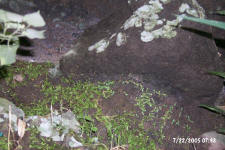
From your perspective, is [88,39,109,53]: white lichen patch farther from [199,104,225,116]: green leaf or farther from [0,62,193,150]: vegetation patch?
[199,104,225,116]: green leaf

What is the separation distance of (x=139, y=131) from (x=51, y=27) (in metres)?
1.69

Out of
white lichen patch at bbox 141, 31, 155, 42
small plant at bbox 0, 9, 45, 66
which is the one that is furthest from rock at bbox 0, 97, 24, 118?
white lichen patch at bbox 141, 31, 155, 42

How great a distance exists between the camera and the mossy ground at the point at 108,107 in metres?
1.64

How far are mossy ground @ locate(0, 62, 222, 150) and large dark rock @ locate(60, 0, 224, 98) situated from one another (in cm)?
12

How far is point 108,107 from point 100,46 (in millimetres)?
502

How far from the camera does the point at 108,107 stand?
1776 mm

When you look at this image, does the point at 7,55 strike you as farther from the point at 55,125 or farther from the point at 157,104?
the point at 157,104

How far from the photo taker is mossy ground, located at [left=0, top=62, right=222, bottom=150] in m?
1.64

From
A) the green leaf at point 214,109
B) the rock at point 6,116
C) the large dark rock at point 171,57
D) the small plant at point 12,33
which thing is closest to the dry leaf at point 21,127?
the rock at point 6,116

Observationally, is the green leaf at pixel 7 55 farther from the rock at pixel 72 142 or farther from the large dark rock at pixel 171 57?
the large dark rock at pixel 171 57

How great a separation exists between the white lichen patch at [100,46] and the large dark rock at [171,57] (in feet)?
0.08

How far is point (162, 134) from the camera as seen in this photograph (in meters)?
1.72

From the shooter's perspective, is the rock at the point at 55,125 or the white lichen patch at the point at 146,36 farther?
the white lichen patch at the point at 146,36
